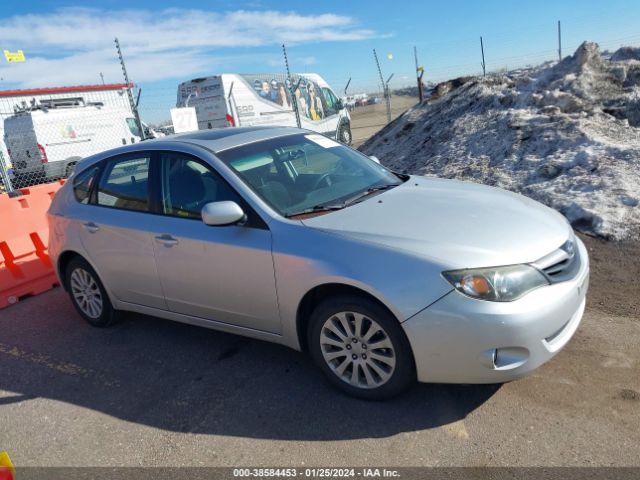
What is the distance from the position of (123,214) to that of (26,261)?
2897 millimetres

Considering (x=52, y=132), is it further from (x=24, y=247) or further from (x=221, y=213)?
(x=221, y=213)

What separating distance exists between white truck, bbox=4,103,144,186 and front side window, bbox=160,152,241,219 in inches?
560

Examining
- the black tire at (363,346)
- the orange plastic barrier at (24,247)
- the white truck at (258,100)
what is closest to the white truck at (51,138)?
the white truck at (258,100)

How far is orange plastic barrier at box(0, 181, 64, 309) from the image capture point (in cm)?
614

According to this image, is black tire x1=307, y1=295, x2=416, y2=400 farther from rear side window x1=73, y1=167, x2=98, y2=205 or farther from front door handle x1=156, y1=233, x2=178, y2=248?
rear side window x1=73, y1=167, x2=98, y2=205

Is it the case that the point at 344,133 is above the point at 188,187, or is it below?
below

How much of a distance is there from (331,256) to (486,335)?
38.4 inches

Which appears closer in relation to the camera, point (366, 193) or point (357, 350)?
point (357, 350)

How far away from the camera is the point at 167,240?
4016mm

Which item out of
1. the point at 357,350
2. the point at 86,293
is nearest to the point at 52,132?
the point at 86,293

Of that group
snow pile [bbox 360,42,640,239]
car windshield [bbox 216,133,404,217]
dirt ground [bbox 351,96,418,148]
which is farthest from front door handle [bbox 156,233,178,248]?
dirt ground [bbox 351,96,418,148]

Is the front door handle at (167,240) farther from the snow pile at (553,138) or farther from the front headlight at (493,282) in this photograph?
the snow pile at (553,138)

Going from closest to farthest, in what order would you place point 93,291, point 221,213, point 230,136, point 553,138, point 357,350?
point 357,350 → point 221,213 → point 230,136 → point 93,291 → point 553,138

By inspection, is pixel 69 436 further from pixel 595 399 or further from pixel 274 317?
pixel 595 399
